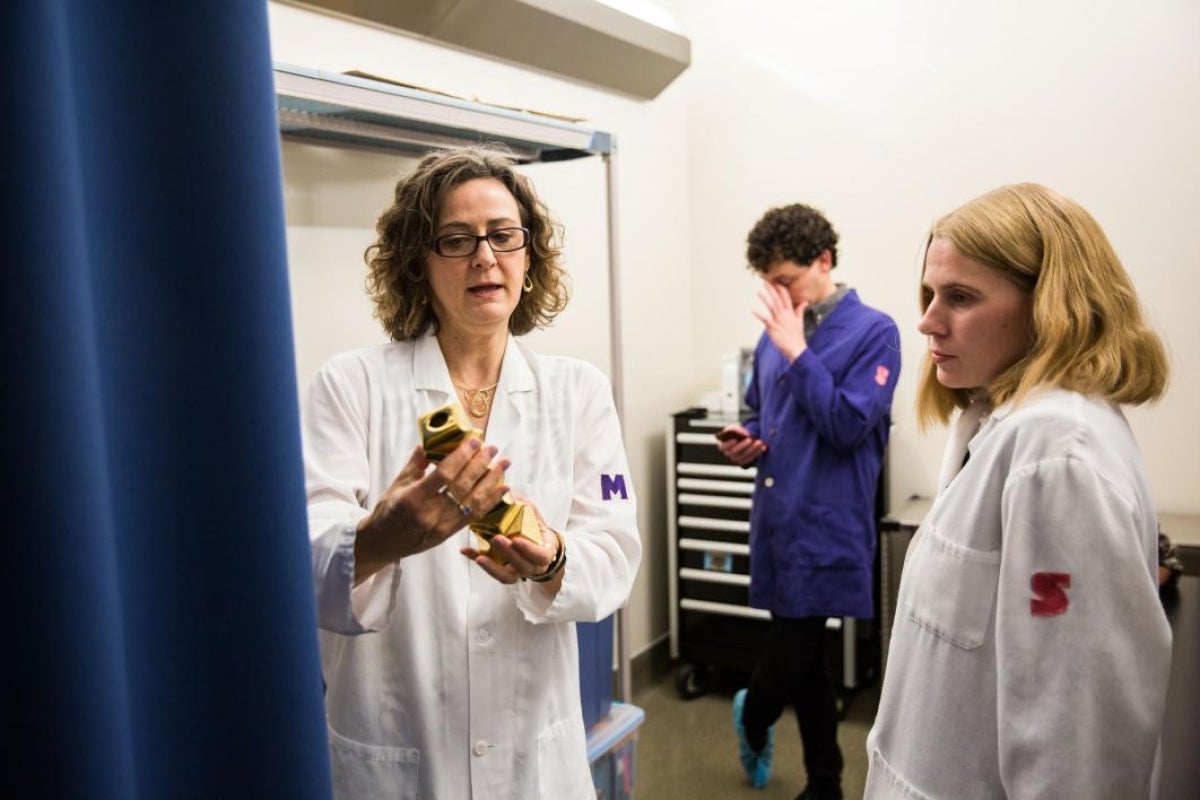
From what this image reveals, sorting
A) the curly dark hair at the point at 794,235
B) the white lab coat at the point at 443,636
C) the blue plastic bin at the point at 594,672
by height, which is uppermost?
the curly dark hair at the point at 794,235

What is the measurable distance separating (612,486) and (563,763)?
1.32 feet

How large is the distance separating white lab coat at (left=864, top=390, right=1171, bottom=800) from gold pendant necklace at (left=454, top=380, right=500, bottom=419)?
0.66 meters

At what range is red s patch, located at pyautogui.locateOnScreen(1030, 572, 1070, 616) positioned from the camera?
3.08ft

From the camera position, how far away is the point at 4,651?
1.21ft

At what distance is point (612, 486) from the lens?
1300 millimetres

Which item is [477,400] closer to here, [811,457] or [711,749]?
[811,457]

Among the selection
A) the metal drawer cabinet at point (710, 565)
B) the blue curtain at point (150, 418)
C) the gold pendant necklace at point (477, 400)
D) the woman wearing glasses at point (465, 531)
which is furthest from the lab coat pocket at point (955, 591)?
the metal drawer cabinet at point (710, 565)

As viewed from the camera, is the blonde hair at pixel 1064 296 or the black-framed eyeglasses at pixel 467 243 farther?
the black-framed eyeglasses at pixel 467 243

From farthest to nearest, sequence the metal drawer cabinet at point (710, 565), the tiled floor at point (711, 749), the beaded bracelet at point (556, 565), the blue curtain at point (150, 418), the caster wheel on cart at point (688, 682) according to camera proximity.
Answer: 1. the caster wheel on cart at point (688, 682)
2. the metal drawer cabinet at point (710, 565)
3. the tiled floor at point (711, 749)
4. the beaded bracelet at point (556, 565)
5. the blue curtain at point (150, 418)

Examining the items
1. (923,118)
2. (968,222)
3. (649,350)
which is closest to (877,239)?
(923,118)

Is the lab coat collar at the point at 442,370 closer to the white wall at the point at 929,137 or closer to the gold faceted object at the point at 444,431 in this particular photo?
the gold faceted object at the point at 444,431

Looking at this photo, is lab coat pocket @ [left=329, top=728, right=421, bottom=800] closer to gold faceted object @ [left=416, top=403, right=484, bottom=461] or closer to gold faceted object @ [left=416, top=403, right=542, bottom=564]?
gold faceted object @ [left=416, top=403, right=542, bottom=564]

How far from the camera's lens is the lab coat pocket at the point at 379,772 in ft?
3.81

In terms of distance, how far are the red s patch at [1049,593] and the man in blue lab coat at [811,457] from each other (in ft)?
4.21
